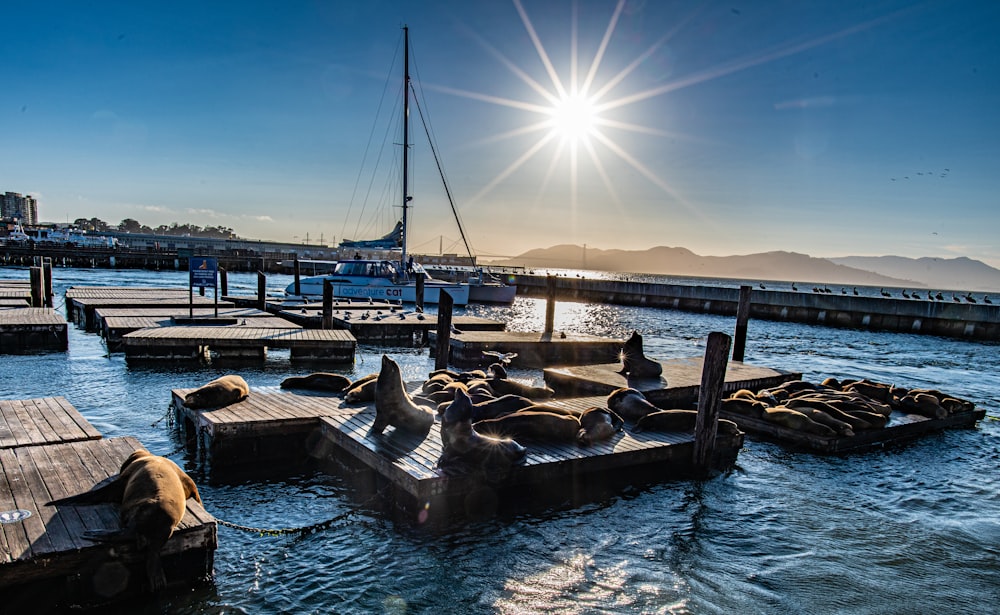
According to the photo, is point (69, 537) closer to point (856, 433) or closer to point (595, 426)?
point (595, 426)

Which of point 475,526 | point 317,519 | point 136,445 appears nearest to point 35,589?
point 136,445

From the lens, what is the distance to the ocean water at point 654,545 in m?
5.15

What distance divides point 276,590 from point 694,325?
33.9 m

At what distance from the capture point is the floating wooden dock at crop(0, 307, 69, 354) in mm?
15453

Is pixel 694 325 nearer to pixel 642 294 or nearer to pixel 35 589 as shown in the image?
pixel 642 294

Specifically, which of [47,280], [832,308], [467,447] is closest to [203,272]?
[47,280]

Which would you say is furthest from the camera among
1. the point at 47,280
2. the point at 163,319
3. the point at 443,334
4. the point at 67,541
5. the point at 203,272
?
the point at 47,280

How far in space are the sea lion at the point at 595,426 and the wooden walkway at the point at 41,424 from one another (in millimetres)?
5394

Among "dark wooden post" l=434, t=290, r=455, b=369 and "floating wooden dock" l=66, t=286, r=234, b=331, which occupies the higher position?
"dark wooden post" l=434, t=290, r=455, b=369

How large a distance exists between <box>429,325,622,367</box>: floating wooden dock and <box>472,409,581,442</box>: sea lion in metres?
8.37

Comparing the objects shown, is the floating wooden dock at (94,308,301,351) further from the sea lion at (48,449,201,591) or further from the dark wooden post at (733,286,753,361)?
the sea lion at (48,449,201,591)

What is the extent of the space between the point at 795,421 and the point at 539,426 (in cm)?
507

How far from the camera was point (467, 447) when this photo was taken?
21.5 feet

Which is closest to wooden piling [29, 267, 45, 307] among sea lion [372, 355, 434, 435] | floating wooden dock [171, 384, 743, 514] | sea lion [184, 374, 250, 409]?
floating wooden dock [171, 384, 743, 514]
